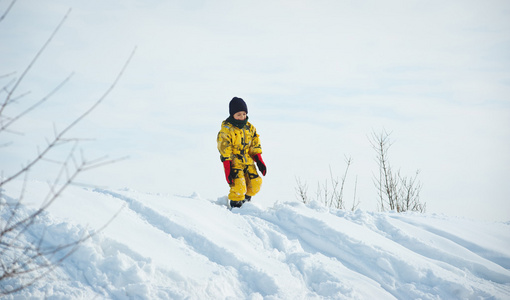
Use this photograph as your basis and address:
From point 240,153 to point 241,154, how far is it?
21 mm

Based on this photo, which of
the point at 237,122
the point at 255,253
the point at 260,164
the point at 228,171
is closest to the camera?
the point at 255,253

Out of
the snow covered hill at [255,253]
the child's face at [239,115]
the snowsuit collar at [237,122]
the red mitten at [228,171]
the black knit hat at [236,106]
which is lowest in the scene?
the snow covered hill at [255,253]

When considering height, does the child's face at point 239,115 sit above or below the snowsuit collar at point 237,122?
above

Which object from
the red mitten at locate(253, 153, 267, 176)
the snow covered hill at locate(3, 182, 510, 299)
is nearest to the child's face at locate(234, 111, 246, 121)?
the red mitten at locate(253, 153, 267, 176)

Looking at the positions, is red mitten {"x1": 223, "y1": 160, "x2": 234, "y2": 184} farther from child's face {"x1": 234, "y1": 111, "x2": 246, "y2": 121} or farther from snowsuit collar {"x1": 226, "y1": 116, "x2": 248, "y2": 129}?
child's face {"x1": 234, "y1": 111, "x2": 246, "y2": 121}

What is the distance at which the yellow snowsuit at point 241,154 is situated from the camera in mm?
6078

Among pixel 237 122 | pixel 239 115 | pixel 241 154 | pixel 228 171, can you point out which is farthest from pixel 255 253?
pixel 239 115

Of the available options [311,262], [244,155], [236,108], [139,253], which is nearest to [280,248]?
[311,262]

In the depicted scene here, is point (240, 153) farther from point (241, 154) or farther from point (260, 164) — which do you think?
point (260, 164)

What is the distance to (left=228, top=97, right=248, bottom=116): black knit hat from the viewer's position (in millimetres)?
6326

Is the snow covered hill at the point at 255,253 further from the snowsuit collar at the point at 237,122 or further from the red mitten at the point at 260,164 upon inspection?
the snowsuit collar at the point at 237,122

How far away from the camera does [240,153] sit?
6.33 meters

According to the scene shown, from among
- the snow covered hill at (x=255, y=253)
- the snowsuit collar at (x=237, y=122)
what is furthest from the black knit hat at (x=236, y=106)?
the snow covered hill at (x=255, y=253)

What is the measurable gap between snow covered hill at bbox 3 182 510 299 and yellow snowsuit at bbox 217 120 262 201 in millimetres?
448
